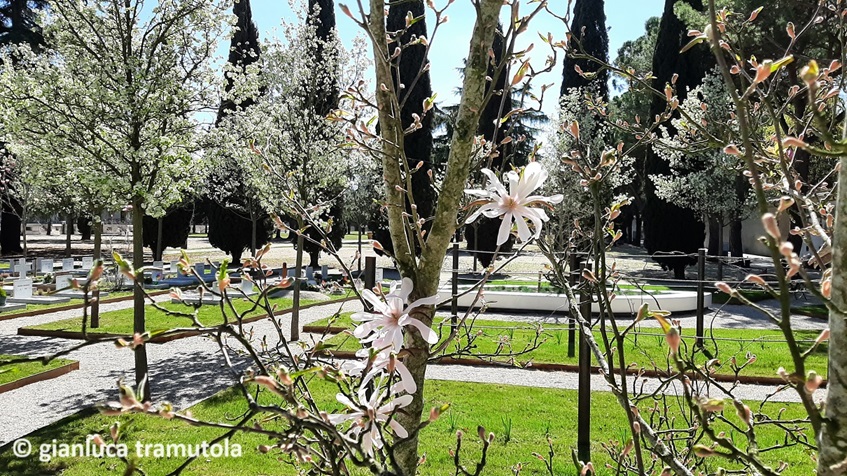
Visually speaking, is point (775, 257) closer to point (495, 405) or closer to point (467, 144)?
point (467, 144)

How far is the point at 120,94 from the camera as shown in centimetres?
514

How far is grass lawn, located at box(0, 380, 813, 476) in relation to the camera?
397cm

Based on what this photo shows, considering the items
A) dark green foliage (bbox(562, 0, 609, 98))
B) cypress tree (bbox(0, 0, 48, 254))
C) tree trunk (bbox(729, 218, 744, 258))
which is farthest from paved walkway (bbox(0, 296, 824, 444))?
tree trunk (bbox(729, 218, 744, 258))

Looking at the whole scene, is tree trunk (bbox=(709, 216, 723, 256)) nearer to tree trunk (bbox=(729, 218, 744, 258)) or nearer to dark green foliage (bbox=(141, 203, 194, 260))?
tree trunk (bbox=(729, 218, 744, 258))

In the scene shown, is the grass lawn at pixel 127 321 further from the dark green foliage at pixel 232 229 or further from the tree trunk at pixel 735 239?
the tree trunk at pixel 735 239

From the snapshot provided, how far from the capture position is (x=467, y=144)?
52.4 inches

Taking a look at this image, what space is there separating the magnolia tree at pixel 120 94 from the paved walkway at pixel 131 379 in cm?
94

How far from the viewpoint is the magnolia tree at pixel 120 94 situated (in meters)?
5.31

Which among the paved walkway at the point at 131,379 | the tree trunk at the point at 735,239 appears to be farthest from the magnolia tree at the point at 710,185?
the paved walkway at the point at 131,379

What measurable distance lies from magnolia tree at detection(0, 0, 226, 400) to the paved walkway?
94 centimetres

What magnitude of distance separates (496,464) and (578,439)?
0.68m

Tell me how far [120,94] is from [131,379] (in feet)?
9.66

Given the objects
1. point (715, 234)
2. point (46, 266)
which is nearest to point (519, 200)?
point (46, 266)

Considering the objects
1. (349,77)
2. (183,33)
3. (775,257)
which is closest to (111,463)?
(183,33)
